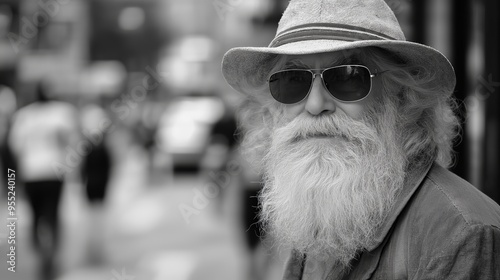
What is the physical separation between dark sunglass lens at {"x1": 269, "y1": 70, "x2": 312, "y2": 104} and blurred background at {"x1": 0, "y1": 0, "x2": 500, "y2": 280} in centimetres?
108

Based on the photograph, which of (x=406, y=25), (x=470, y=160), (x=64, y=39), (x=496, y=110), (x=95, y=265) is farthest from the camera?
(x=64, y=39)

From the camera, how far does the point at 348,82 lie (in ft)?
6.74

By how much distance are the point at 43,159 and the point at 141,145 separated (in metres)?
10.1

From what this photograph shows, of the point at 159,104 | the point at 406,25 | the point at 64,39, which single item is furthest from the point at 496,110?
the point at 159,104

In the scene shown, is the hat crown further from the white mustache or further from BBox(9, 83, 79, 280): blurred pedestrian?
BBox(9, 83, 79, 280): blurred pedestrian

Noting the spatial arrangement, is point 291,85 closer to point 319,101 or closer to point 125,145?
point 319,101

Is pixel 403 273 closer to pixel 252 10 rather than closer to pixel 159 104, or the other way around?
pixel 252 10

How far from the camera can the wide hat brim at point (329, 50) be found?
6.42ft

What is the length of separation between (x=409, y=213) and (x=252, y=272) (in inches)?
181

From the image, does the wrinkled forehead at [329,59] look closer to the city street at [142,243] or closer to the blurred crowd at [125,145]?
the blurred crowd at [125,145]

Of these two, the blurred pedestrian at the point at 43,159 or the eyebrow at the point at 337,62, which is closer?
the eyebrow at the point at 337,62

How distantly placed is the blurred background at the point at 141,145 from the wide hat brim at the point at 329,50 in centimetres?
87

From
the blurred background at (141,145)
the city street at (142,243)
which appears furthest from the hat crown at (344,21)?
the city street at (142,243)

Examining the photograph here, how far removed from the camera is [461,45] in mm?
5207
